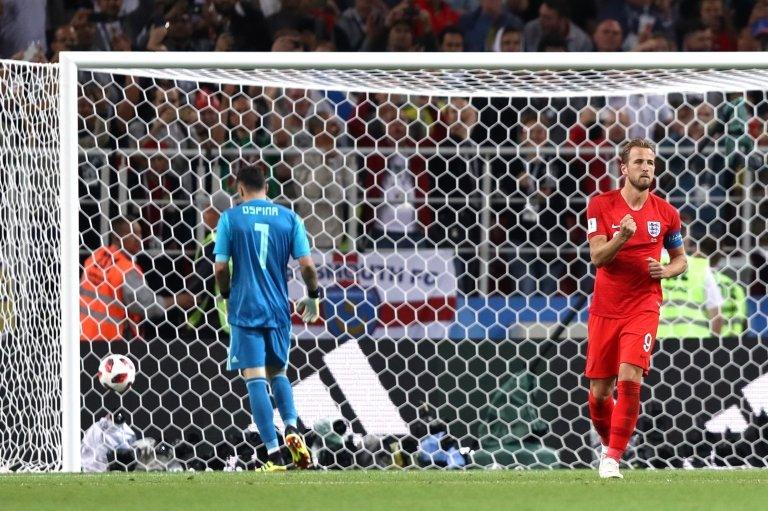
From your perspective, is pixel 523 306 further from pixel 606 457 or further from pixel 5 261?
pixel 5 261

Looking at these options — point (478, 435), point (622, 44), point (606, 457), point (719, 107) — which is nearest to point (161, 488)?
point (606, 457)

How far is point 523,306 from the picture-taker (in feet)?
30.7

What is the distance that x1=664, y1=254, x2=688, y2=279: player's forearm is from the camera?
7.01 metres

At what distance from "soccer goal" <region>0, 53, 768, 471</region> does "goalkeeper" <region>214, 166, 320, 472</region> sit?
750mm

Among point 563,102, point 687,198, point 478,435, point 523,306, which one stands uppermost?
point 563,102

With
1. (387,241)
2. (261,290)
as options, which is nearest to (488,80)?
(387,241)

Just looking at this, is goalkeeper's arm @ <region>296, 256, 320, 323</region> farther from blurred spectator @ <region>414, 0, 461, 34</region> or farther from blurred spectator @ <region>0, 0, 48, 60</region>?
blurred spectator @ <region>414, 0, 461, 34</region>

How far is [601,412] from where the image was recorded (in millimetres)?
7430

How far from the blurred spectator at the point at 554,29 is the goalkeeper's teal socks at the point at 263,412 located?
5.37m

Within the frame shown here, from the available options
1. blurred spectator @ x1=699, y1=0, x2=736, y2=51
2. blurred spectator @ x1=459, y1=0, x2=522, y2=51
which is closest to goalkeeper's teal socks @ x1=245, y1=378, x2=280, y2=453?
blurred spectator @ x1=459, y1=0, x2=522, y2=51

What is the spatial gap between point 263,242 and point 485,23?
516cm

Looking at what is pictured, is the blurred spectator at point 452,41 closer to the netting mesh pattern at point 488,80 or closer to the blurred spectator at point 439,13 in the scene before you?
the blurred spectator at point 439,13

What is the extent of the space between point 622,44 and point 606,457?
21.1 feet

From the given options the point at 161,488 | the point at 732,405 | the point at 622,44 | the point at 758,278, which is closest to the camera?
the point at 161,488
